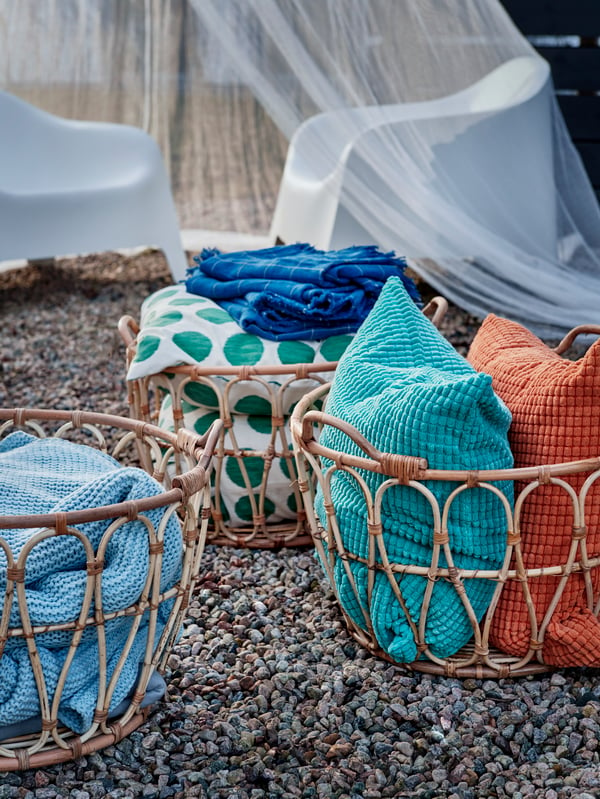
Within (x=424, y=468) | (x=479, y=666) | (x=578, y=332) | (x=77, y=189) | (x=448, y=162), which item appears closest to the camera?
(x=424, y=468)

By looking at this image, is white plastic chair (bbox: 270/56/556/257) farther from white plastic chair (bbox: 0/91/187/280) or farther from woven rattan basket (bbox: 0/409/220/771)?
woven rattan basket (bbox: 0/409/220/771)

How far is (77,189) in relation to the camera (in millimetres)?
3404

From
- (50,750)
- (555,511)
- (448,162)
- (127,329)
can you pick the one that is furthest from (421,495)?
(448,162)

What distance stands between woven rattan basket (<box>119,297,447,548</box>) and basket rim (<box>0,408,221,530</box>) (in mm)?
244

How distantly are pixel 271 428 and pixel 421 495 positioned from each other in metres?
0.54

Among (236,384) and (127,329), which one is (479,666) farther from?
(127,329)

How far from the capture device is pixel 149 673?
1.15m

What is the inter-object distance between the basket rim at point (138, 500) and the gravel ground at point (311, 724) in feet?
0.97

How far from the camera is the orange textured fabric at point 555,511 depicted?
4.09 feet

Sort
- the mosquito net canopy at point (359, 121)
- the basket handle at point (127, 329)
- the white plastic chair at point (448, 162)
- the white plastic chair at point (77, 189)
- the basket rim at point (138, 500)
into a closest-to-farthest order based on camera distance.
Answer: the basket rim at point (138, 500) → the basket handle at point (127, 329) → the mosquito net canopy at point (359, 121) → the white plastic chair at point (448, 162) → the white plastic chair at point (77, 189)

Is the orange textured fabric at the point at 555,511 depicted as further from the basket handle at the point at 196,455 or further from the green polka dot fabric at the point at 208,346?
the green polka dot fabric at the point at 208,346

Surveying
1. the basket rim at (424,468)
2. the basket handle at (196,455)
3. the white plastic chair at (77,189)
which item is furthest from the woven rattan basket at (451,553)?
the white plastic chair at (77,189)

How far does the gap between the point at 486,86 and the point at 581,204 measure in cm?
59

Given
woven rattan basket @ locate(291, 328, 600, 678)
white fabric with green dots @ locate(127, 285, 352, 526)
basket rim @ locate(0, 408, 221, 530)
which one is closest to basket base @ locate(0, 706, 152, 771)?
basket rim @ locate(0, 408, 221, 530)
